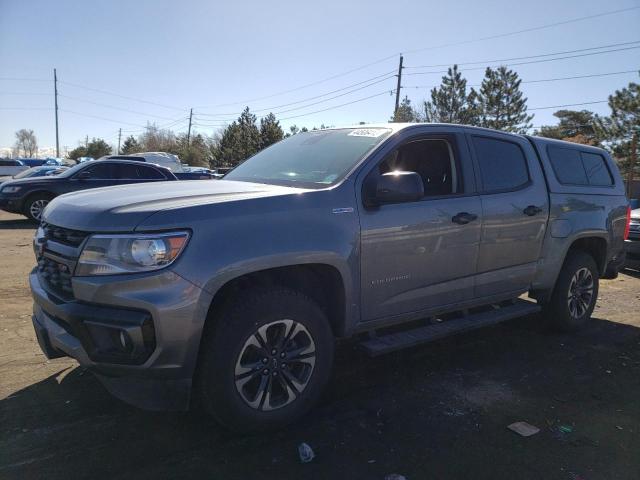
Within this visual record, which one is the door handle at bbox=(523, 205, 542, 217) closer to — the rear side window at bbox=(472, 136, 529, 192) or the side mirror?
the rear side window at bbox=(472, 136, 529, 192)

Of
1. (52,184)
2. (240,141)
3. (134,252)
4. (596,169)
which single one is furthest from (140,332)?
(240,141)

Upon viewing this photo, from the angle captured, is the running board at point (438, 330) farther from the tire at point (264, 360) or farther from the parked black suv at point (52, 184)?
the parked black suv at point (52, 184)

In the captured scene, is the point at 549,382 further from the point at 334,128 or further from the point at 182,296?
the point at 182,296

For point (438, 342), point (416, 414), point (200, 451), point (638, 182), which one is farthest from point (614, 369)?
point (638, 182)

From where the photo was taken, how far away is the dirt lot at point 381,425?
2.67m

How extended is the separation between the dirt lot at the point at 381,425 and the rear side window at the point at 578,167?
1.81 metres

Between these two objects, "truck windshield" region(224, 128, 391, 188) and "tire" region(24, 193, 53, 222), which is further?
"tire" region(24, 193, 53, 222)

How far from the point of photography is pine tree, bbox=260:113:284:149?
126 ft

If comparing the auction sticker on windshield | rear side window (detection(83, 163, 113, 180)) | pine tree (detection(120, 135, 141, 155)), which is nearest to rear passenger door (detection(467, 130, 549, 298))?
the auction sticker on windshield

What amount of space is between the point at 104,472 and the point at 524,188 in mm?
3938

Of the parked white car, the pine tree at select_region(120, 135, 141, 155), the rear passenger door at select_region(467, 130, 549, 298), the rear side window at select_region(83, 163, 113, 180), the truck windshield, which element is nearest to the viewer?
the truck windshield

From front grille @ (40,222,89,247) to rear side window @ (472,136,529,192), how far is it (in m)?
3.08

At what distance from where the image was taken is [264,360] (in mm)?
2908

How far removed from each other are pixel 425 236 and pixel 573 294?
2.55m
